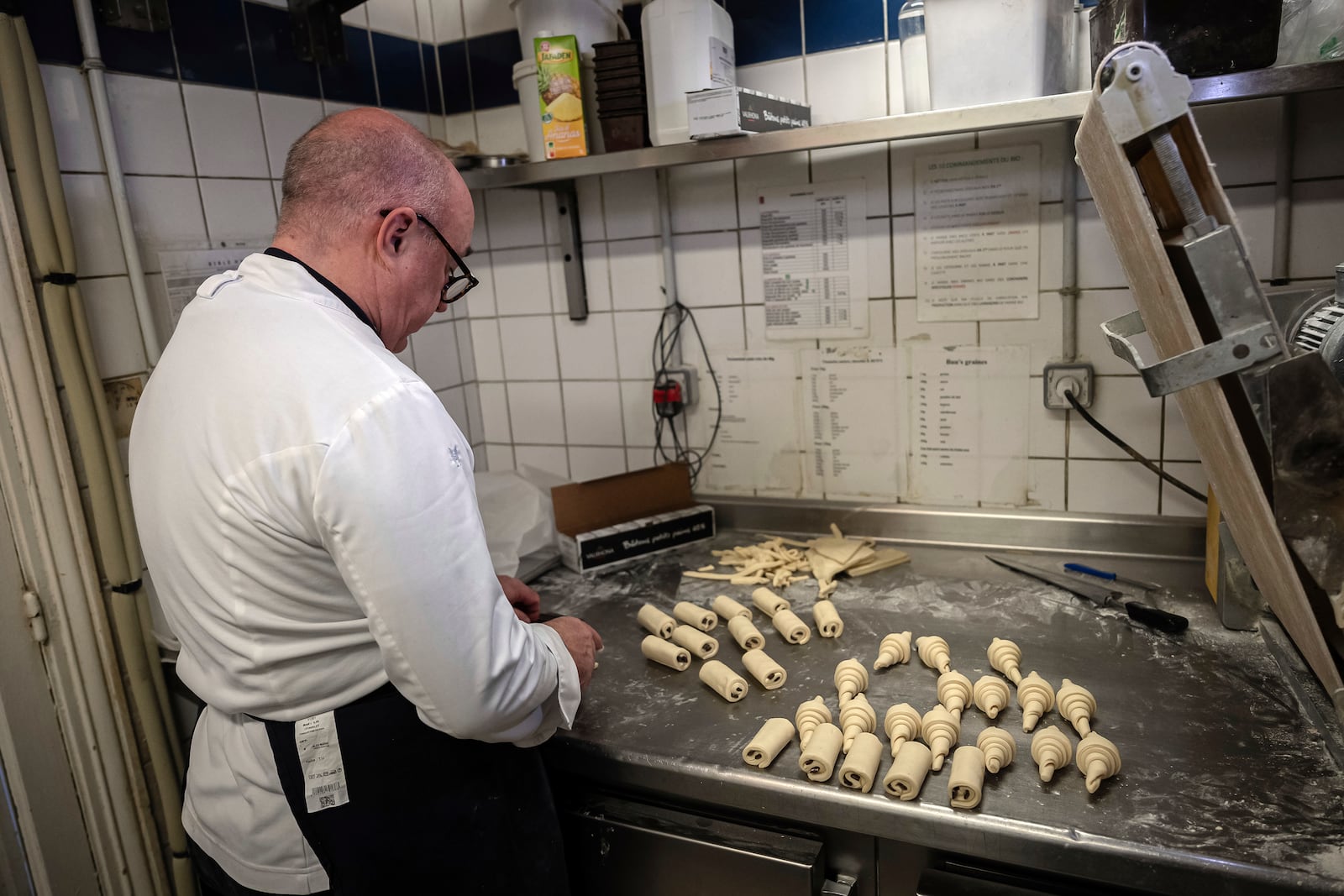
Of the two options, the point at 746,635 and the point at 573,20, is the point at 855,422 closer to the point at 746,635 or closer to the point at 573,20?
the point at 746,635

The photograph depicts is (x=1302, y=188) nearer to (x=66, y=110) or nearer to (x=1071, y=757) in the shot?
(x=1071, y=757)

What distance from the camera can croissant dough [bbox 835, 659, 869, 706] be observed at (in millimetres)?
1280

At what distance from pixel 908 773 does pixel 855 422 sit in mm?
999

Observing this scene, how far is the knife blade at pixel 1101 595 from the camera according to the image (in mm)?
1403

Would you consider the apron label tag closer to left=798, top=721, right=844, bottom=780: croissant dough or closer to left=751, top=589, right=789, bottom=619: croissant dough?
left=798, top=721, right=844, bottom=780: croissant dough

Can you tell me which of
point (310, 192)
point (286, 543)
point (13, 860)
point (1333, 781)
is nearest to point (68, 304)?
point (310, 192)

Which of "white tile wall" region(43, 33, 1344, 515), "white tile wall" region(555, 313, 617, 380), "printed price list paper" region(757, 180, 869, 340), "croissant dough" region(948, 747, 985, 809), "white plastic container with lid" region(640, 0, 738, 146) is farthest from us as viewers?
"white tile wall" region(555, 313, 617, 380)

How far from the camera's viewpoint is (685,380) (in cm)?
207

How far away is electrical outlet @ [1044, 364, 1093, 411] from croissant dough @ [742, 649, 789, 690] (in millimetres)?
815

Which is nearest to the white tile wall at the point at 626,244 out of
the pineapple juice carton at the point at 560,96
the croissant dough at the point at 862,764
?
the pineapple juice carton at the point at 560,96

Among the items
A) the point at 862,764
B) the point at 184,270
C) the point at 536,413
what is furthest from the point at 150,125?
the point at 862,764

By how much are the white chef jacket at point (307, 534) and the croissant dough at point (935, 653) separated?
597 millimetres

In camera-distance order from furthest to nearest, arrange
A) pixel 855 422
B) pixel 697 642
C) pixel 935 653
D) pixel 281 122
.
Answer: pixel 855 422 < pixel 281 122 < pixel 697 642 < pixel 935 653

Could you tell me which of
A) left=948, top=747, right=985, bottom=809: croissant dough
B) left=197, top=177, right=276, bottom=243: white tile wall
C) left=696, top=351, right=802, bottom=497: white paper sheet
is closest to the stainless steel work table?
left=948, top=747, right=985, bottom=809: croissant dough
